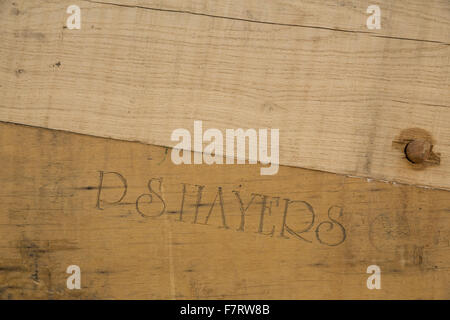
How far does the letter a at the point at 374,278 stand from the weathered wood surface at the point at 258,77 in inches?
16.7

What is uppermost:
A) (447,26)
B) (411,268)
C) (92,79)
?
(447,26)

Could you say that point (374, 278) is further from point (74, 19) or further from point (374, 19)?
point (74, 19)

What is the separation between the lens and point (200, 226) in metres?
1.66

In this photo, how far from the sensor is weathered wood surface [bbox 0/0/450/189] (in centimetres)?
164

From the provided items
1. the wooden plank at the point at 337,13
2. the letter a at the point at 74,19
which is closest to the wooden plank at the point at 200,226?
the letter a at the point at 74,19

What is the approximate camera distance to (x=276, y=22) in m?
1.67

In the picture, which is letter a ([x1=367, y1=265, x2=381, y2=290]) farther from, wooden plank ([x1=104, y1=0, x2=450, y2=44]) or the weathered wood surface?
wooden plank ([x1=104, y1=0, x2=450, y2=44])

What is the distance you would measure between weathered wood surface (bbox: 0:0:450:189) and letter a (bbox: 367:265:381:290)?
1.40 ft

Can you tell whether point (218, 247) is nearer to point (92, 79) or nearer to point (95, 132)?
point (95, 132)

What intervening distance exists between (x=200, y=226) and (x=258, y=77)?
74 centimetres

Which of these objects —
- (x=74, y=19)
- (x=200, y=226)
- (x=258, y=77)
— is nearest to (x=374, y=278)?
(x=200, y=226)

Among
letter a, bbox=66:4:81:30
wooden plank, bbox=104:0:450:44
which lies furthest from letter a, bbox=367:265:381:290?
letter a, bbox=66:4:81:30

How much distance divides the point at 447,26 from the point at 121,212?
5.69 feet
